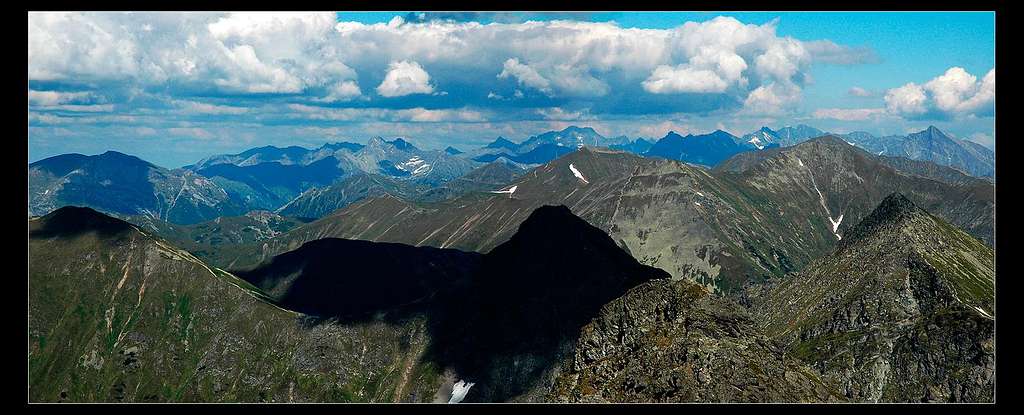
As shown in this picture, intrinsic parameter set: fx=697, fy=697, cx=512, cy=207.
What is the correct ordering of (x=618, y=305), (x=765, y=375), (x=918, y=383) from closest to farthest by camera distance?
(x=765, y=375)
(x=618, y=305)
(x=918, y=383)

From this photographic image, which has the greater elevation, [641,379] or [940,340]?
[641,379]
